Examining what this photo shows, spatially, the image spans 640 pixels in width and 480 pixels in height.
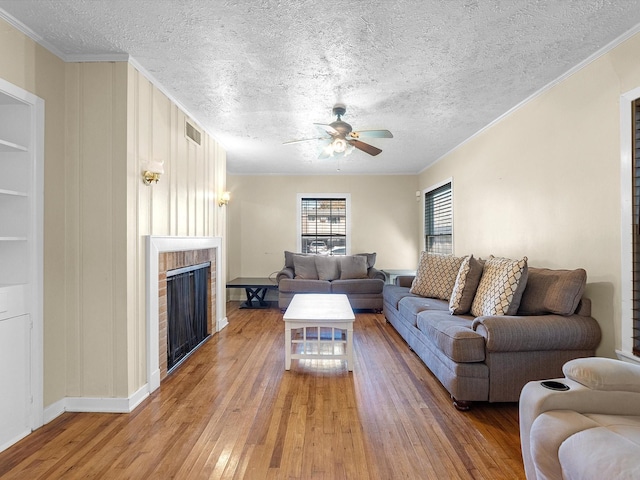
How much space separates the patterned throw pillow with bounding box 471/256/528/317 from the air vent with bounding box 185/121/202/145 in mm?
3206

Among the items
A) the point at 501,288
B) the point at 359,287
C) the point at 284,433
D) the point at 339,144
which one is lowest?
the point at 284,433

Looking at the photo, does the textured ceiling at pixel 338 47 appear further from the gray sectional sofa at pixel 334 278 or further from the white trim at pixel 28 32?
the gray sectional sofa at pixel 334 278

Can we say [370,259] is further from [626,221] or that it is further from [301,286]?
[626,221]

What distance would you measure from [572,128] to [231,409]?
10.9 feet

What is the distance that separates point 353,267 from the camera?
6.03m

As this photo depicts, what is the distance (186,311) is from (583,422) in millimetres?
3270

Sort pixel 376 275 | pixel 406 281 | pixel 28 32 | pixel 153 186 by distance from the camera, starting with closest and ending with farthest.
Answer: pixel 28 32
pixel 153 186
pixel 406 281
pixel 376 275

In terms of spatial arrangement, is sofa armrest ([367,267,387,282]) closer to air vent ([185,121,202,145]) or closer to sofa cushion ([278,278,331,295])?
sofa cushion ([278,278,331,295])

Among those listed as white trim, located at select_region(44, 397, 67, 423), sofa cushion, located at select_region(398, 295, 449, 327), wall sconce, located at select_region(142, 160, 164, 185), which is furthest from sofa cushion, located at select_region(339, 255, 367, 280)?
white trim, located at select_region(44, 397, 67, 423)

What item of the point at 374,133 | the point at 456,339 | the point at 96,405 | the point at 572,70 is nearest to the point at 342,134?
the point at 374,133

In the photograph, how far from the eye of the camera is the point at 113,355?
241 cm

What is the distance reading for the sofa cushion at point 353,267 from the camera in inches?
235

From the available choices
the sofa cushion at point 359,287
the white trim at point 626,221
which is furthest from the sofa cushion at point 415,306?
the sofa cushion at point 359,287

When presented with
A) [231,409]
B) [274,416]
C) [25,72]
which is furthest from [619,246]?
[25,72]
